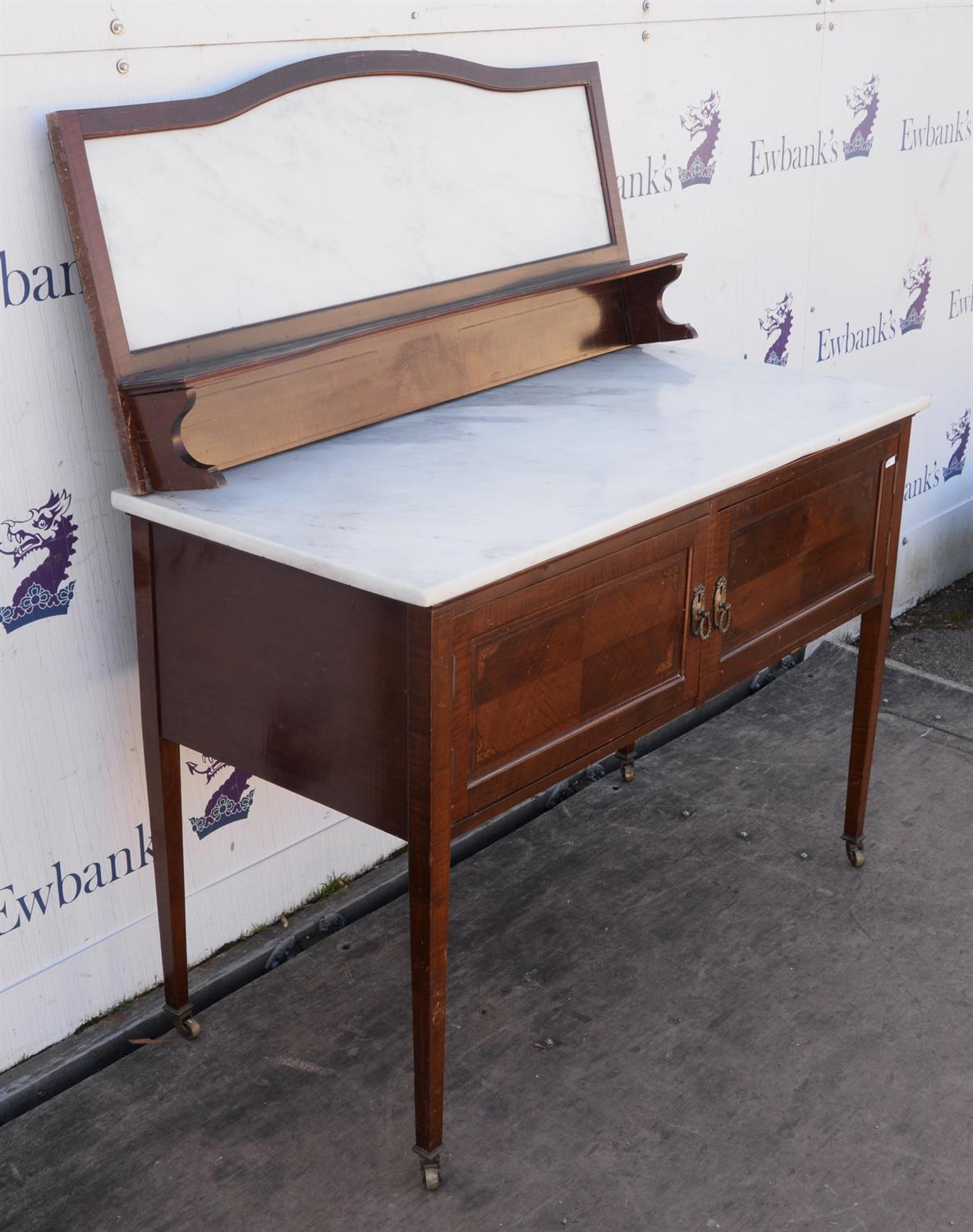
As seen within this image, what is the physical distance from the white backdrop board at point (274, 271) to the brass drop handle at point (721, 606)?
255mm

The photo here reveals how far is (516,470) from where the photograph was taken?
6.06 feet

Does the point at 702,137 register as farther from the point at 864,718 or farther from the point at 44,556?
the point at 44,556

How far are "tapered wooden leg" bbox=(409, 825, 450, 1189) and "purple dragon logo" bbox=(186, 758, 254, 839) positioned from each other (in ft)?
1.94

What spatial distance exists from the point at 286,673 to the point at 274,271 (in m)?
0.57

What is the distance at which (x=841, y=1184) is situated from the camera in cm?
192

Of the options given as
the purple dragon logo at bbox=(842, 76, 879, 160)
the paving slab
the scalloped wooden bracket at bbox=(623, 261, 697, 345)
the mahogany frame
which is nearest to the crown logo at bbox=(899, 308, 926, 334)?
the purple dragon logo at bbox=(842, 76, 879, 160)

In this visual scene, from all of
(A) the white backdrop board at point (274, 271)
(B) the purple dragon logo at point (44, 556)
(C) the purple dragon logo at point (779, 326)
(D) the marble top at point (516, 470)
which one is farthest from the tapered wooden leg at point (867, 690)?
(B) the purple dragon logo at point (44, 556)

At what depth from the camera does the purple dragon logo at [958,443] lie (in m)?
3.87

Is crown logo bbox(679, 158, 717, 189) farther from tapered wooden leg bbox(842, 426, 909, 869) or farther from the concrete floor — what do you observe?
the concrete floor

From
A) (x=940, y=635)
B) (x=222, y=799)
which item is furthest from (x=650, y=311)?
(x=940, y=635)

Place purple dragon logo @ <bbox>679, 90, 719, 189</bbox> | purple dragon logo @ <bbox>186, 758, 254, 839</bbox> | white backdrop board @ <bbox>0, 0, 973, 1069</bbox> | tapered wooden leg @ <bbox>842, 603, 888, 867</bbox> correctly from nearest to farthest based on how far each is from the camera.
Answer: white backdrop board @ <bbox>0, 0, 973, 1069</bbox> < purple dragon logo @ <bbox>186, 758, 254, 839</bbox> < tapered wooden leg @ <bbox>842, 603, 888, 867</bbox> < purple dragon logo @ <bbox>679, 90, 719, 189</bbox>

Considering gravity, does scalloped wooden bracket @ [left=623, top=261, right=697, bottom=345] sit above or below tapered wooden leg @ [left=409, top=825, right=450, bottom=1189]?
above

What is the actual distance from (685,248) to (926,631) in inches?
53.9

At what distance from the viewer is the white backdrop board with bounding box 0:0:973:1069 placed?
6.05 ft
